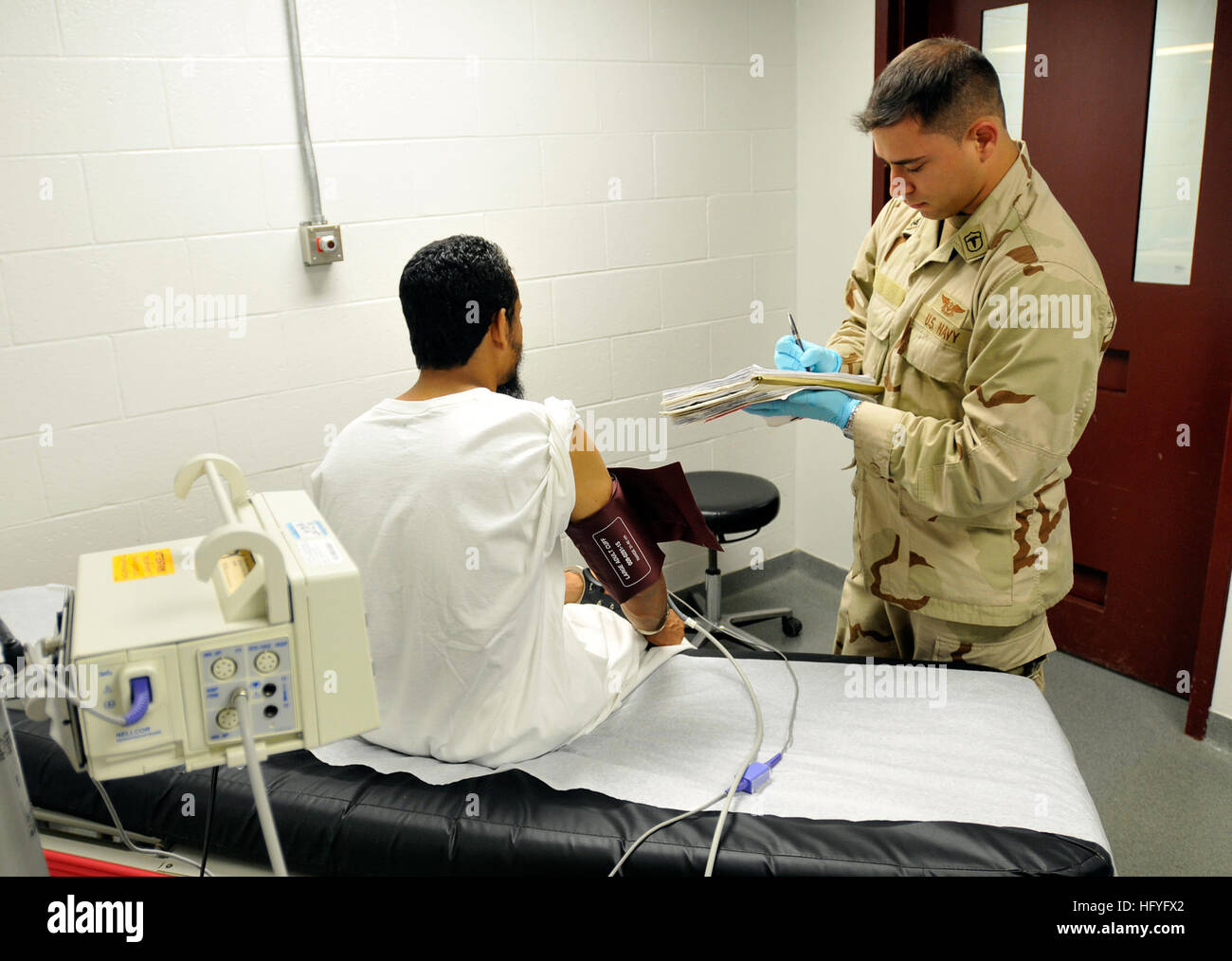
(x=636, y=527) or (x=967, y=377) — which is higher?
(x=967, y=377)

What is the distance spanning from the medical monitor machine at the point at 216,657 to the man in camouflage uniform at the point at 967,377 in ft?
3.75

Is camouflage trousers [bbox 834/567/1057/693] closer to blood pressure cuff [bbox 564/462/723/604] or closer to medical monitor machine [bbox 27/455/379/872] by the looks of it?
blood pressure cuff [bbox 564/462/723/604]

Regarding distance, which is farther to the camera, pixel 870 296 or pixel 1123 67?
pixel 1123 67

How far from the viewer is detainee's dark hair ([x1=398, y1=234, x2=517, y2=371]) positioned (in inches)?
63.5

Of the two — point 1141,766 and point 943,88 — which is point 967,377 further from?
point 1141,766

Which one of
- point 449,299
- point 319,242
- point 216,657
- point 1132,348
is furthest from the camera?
point 1132,348

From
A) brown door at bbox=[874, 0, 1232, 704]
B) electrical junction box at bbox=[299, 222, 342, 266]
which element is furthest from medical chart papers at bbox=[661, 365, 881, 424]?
brown door at bbox=[874, 0, 1232, 704]

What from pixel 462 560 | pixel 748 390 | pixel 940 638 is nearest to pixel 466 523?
pixel 462 560

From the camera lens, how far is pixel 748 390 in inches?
72.3

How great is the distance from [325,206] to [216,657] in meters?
1.88

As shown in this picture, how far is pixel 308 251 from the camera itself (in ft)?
8.38

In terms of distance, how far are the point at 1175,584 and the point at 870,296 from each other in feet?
4.66
